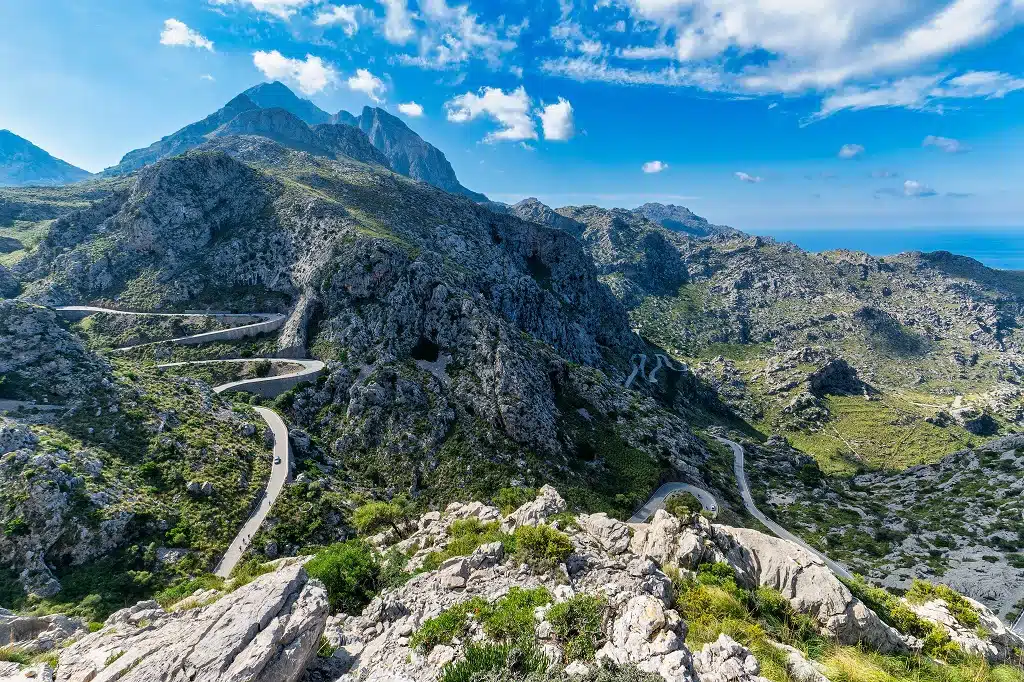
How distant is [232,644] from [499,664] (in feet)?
28.1

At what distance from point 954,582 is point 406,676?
5623 cm

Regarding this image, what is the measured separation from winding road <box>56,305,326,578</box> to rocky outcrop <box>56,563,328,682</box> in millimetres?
22756

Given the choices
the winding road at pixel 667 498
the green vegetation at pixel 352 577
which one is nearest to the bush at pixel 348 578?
the green vegetation at pixel 352 577

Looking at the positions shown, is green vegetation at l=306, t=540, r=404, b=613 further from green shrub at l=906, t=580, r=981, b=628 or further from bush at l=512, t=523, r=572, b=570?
green shrub at l=906, t=580, r=981, b=628

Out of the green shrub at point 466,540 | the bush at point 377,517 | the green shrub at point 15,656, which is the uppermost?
the green shrub at point 466,540

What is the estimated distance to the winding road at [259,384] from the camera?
40.2m

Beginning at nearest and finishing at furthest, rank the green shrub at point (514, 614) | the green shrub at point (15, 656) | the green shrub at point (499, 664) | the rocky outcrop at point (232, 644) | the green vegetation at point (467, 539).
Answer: the rocky outcrop at point (232, 644) → the green shrub at point (499, 664) → the green shrub at point (514, 614) → the green shrub at point (15, 656) → the green vegetation at point (467, 539)

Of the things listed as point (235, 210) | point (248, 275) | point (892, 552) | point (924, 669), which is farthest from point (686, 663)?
point (235, 210)

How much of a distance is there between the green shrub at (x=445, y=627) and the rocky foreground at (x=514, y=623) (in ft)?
0.16

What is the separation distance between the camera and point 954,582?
4131cm

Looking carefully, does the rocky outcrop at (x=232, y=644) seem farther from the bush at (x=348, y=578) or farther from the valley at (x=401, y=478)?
the bush at (x=348, y=578)

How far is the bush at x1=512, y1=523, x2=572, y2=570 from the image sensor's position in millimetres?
20703

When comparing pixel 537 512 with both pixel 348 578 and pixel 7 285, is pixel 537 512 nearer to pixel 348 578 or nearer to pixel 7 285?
pixel 348 578

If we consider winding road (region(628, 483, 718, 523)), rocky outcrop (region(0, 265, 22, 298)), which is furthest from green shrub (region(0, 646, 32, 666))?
rocky outcrop (region(0, 265, 22, 298))
